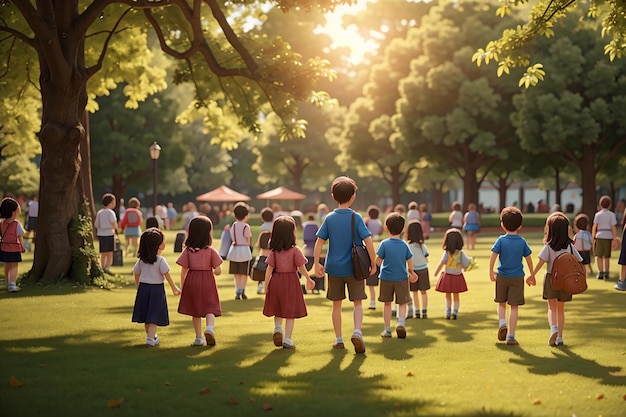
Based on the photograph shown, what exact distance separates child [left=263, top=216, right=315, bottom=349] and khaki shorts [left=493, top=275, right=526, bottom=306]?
2.37 meters

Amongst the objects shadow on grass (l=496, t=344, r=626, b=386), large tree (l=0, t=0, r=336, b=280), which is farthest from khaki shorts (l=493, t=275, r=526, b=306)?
large tree (l=0, t=0, r=336, b=280)

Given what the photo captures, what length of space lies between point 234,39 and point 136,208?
8588mm

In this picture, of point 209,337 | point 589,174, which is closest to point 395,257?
point 209,337

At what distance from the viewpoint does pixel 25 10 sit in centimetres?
1516

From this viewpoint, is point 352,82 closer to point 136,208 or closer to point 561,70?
point 561,70

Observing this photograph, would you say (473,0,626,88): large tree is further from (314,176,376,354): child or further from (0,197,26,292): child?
(0,197,26,292): child

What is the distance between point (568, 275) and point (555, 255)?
0.41 meters

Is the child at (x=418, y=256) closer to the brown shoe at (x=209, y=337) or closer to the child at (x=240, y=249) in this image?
the child at (x=240, y=249)

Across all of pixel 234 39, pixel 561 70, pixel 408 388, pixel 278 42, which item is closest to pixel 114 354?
pixel 408 388

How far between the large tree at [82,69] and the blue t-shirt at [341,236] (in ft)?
25.8

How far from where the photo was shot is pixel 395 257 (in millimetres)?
10594

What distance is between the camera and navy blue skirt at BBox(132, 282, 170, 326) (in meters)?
9.77

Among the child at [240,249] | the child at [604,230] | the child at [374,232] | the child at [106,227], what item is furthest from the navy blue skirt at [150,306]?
the child at [604,230]

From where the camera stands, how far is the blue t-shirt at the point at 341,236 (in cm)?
954
